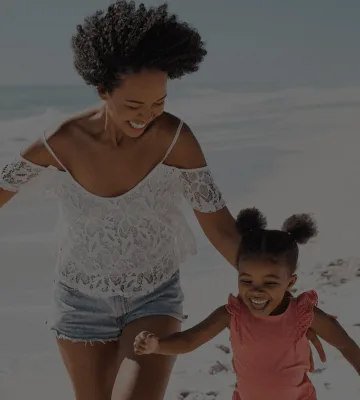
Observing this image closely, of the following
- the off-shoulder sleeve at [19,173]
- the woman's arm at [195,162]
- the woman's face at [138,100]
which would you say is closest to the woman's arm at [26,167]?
the off-shoulder sleeve at [19,173]

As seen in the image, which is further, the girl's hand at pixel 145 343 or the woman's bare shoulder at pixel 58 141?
the woman's bare shoulder at pixel 58 141

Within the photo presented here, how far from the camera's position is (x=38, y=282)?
679cm

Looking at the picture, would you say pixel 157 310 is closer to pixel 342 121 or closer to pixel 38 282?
pixel 38 282

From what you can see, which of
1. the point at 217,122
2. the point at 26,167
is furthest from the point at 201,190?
the point at 217,122

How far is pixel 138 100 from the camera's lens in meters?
2.70

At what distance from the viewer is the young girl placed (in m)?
2.69

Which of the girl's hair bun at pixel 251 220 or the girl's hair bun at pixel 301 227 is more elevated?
the girl's hair bun at pixel 251 220

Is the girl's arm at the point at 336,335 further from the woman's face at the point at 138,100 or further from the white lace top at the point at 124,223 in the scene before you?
the woman's face at the point at 138,100

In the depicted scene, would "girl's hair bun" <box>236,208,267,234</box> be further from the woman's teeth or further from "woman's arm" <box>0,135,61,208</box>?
"woman's arm" <box>0,135,61,208</box>

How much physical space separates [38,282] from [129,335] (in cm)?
398

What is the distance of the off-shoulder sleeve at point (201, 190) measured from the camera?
2998 millimetres

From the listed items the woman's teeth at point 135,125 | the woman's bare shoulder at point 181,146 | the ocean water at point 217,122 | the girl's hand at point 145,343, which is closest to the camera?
the girl's hand at point 145,343

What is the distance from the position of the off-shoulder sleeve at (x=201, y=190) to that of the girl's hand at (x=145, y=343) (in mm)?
570

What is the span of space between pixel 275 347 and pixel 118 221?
71 centimetres
